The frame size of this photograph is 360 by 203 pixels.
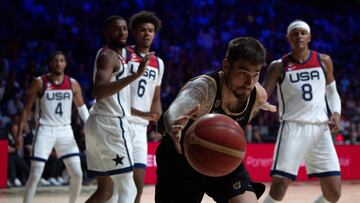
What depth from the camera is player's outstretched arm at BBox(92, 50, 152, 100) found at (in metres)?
4.58

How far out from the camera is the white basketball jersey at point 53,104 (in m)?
7.14

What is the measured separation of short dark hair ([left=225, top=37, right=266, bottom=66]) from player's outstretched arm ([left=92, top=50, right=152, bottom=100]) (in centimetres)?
127

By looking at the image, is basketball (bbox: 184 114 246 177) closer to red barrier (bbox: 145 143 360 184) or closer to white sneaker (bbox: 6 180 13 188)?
white sneaker (bbox: 6 180 13 188)

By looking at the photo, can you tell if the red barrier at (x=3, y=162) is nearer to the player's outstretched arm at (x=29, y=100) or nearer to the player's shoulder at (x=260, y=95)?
the player's outstretched arm at (x=29, y=100)

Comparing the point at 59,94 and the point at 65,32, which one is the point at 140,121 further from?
the point at 65,32

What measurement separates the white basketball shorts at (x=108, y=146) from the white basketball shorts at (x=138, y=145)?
499mm

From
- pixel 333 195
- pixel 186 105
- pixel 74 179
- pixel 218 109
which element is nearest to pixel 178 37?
pixel 74 179

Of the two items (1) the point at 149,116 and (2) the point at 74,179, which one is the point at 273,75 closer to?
(1) the point at 149,116

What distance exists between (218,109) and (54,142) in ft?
13.0

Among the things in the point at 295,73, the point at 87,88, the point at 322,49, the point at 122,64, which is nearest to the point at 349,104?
the point at 322,49

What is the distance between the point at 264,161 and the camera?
41.5 feet

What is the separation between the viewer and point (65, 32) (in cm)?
1470

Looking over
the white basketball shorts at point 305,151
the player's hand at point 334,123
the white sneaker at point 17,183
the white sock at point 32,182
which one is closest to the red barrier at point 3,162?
the white sneaker at point 17,183

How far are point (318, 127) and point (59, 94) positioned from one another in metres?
3.15
